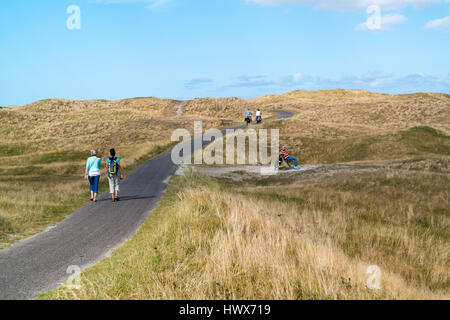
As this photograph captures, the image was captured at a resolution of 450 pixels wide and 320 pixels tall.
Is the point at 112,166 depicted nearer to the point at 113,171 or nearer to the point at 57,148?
the point at 113,171

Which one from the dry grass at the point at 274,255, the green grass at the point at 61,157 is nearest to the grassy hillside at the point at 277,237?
the dry grass at the point at 274,255

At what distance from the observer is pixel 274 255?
20.0 feet

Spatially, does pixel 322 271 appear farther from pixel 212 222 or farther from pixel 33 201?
pixel 33 201

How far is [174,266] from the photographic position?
5.72 m

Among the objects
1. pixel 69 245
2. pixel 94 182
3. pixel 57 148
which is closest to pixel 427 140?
pixel 94 182

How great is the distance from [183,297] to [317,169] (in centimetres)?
2344

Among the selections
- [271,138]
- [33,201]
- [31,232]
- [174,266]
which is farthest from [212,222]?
[271,138]

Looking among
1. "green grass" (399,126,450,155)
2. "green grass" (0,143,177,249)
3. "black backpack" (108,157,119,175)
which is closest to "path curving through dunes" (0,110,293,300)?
"green grass" (0,143,177,249)

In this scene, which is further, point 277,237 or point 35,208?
point 35,208

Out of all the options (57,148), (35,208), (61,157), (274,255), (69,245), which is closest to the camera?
(274,255)

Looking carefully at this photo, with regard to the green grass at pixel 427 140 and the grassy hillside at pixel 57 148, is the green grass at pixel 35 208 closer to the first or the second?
the grassy hillside at pixel 57 148

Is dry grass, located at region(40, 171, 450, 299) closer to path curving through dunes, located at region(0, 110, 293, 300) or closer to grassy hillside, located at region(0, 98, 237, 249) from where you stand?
path curving through dunes, located at region(0, 110, 293, 300)

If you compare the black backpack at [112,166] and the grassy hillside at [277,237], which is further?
the black backpack at [112,166]

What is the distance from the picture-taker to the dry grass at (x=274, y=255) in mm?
4961
